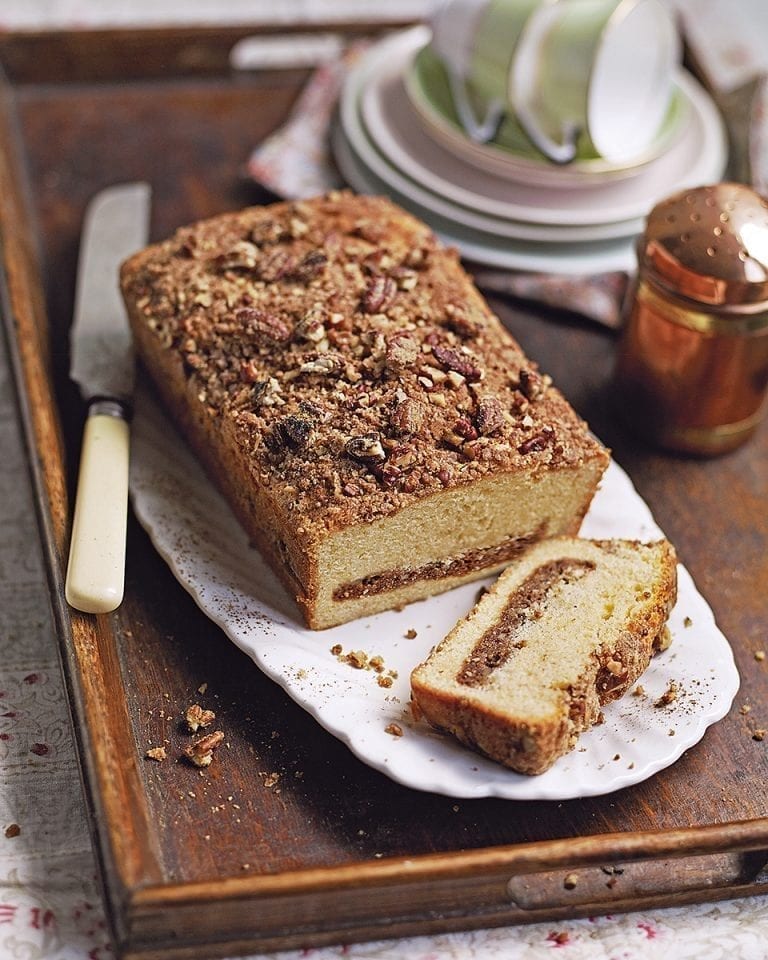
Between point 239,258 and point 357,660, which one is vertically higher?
point 239,258

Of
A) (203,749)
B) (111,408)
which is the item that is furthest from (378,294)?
(203,749)

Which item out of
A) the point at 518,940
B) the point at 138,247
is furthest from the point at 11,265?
the point at 518,940

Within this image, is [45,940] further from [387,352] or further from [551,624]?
[387,352]

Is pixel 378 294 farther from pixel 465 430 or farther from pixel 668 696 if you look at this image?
pixel 668 696

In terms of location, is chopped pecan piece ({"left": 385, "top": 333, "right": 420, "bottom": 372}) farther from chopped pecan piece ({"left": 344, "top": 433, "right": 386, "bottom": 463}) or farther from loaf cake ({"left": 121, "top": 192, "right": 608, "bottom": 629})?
chopped pecan piece ({"left": 344, "top": 433, "right": 386, "bottom": 463})

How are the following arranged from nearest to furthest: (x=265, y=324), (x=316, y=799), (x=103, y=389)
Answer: (x=316, y=799) < (x=265, y=324) < (x=103, y=389)

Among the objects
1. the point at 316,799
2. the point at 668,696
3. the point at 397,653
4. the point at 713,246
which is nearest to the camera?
the point at 316,799

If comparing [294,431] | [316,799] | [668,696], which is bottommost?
[316,799]

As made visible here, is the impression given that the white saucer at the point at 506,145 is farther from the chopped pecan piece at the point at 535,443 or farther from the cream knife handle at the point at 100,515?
the cream knife handle at the point at 100,515
